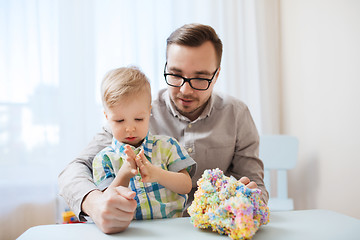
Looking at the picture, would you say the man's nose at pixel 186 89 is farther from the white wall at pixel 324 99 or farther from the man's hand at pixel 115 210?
the white wall at pixel 324 99

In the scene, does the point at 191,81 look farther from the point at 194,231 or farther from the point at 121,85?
the point at 194,231

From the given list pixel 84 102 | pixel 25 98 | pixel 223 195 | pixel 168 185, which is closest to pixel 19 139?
pixel 25 98

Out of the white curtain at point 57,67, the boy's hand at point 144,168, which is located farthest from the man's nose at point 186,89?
the white curtain at point 57,67

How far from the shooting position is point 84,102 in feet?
8.51

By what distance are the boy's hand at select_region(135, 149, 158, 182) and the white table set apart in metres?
0.13

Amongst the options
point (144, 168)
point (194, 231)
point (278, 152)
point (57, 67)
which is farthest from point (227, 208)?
point (57, 67)

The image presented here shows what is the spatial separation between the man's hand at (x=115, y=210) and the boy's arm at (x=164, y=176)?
0.27ft

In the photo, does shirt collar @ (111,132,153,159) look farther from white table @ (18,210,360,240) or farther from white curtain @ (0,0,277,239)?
white curtain @ (0,0,277,239)

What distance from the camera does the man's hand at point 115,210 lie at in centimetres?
82

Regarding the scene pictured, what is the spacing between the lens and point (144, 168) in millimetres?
918

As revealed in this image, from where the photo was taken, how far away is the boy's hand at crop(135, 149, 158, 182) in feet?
2.99

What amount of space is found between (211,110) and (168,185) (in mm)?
563

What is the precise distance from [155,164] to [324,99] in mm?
1696

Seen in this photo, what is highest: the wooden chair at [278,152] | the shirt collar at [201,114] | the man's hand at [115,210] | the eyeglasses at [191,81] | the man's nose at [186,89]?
the eyeglasses at [191,81]
